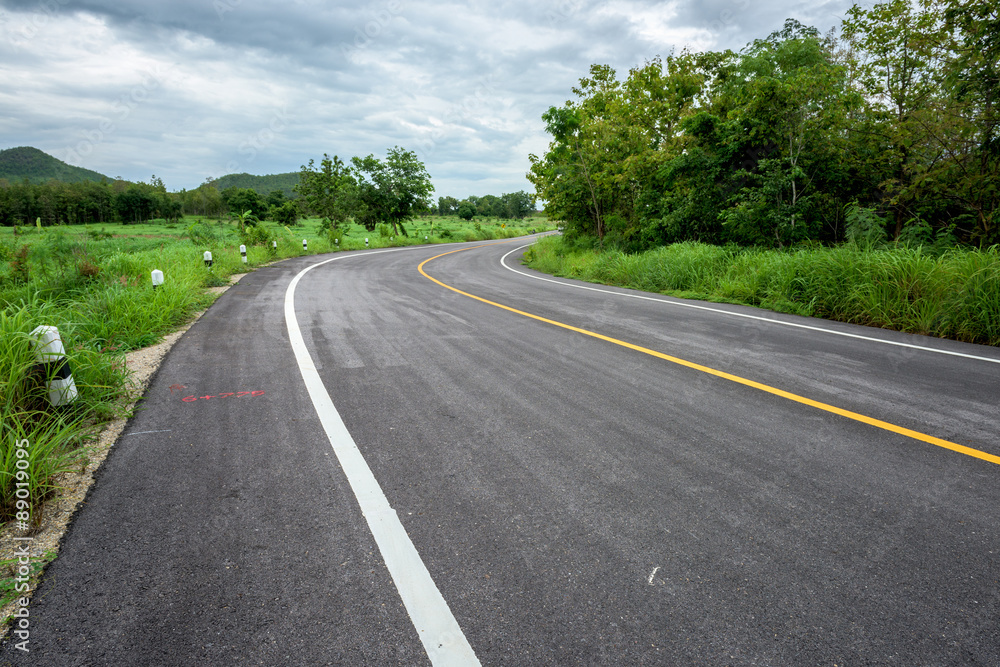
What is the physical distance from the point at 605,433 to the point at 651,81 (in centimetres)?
1845

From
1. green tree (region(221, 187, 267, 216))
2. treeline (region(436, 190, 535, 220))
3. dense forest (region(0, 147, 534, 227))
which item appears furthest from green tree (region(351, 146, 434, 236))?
treeline (region(436, 190, 535, 220))

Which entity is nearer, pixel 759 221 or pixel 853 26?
pixel 853 26

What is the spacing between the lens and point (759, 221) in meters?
11.8

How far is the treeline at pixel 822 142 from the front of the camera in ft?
28.4

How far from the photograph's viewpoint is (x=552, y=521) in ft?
7.45

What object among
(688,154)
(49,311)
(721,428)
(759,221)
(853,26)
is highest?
(853,26)

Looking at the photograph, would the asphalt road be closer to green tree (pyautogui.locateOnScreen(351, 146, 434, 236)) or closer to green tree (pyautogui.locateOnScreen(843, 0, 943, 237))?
green tree (pyautogui.locateOnScreen(843, 0, 943, 237))

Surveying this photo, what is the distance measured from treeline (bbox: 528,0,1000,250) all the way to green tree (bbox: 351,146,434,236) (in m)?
22.8

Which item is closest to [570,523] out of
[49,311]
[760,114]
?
[49,311]

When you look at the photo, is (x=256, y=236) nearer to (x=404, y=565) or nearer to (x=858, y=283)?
(x=858, y=283)

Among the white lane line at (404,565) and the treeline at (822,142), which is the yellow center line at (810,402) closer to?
the white lane line at (404,565)

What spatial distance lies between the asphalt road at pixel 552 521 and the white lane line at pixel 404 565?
16mm

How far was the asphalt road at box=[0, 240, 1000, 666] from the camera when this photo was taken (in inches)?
64.8

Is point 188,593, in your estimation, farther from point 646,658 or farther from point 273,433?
point 646,658
